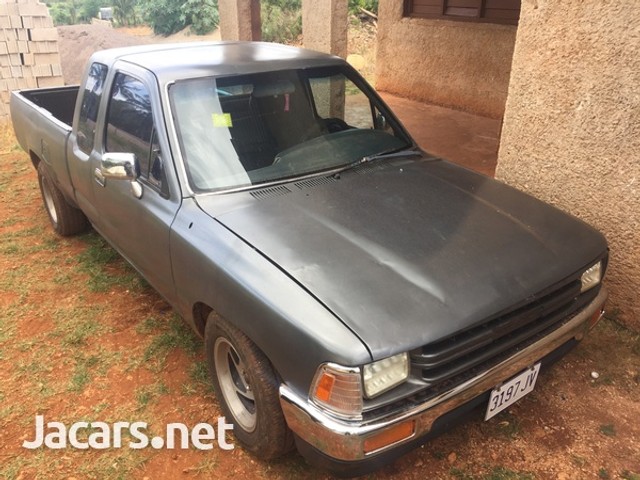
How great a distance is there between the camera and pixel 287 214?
2.57 meters

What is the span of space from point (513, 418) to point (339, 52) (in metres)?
5.00

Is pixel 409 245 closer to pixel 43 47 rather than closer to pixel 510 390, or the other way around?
pixel 510 390

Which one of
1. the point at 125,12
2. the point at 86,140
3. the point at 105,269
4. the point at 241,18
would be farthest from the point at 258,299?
the point at 125,12

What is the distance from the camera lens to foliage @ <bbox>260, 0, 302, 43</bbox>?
1945cm

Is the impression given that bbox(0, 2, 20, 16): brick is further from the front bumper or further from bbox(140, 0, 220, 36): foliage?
bbox(140, 0, 220, 36): foliage

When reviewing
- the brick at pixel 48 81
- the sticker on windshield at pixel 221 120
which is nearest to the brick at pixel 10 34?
the brick at pixel 48 81

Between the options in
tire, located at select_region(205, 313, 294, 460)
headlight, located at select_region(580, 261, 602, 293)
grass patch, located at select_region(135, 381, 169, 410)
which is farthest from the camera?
grass patch, located at select_region(135, 381, 169, 410)

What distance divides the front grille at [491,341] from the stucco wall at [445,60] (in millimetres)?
6339

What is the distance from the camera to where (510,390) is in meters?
2.32

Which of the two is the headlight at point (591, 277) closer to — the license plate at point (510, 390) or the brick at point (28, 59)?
the license plate at point (510, 390)

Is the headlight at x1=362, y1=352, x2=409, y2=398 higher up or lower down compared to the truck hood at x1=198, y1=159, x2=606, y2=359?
lower down

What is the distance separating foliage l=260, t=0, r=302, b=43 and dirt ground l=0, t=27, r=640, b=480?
1673 cm

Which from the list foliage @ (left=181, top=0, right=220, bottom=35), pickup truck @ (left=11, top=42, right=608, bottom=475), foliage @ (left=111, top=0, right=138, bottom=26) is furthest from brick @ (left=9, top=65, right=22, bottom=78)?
foliage @ (left=111, top=0, right=138, bottom=26)

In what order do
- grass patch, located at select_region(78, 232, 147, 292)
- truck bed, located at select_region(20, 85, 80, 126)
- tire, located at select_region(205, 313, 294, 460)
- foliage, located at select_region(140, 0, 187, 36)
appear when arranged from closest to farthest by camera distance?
tire, located at select_region(205, 313, 294, 460)
grass patch, located at select_region(78, 232, 147, 292)
truck bed, located at select_region(20, 85, 80, 126)
foliage, located at select_region(140, 0, 187, 36)
